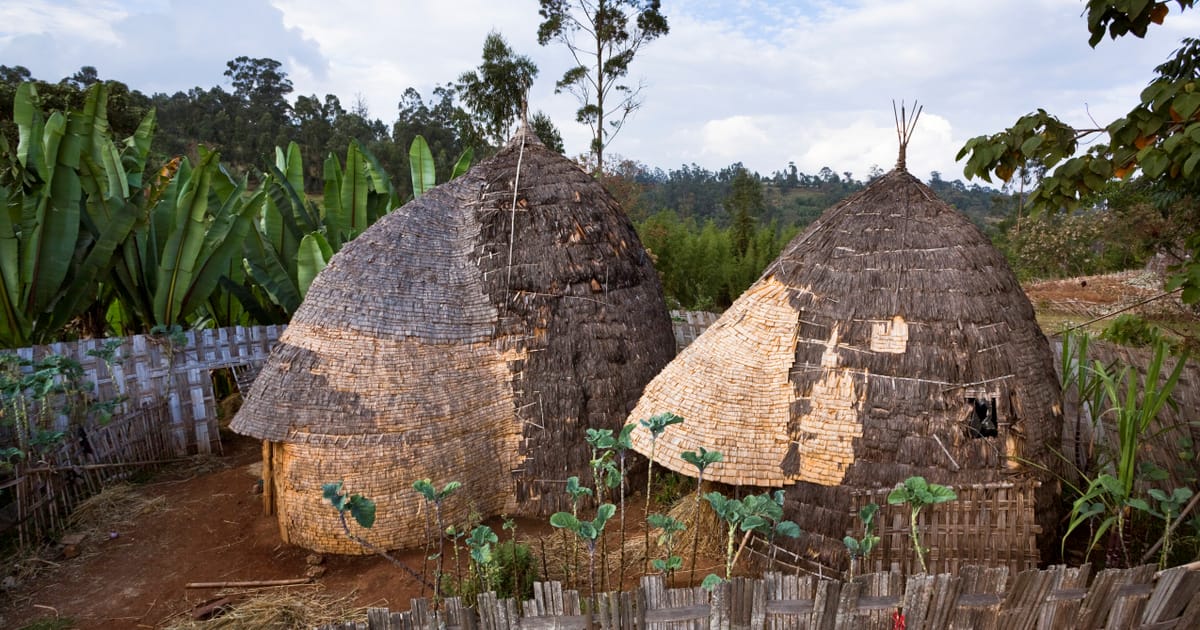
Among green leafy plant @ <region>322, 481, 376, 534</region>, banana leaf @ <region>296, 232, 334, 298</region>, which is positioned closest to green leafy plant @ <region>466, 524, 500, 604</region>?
green leafy plant @ <region>322, 481, 376, 534</region>

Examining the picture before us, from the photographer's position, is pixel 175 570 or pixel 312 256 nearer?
pixel 175 570

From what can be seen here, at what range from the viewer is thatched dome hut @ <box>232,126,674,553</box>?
18.5ft

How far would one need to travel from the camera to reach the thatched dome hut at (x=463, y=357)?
18.5ft

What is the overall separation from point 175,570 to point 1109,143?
7.03 metres

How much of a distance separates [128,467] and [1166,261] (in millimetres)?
19261

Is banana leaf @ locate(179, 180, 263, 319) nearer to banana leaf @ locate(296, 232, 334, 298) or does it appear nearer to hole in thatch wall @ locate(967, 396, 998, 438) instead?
banana leaf @ locate(296, 232, 334, 298)

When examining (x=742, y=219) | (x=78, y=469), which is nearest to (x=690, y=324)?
(x=78, y=469)

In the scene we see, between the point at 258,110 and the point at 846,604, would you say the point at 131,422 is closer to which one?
the point at 846,604

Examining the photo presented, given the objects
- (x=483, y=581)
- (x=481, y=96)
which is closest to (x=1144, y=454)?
(x=483, y=581)

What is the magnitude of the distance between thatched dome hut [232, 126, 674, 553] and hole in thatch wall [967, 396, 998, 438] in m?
2.89

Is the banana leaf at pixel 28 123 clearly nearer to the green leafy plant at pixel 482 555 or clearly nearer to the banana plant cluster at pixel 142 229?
the banana plant cluster at pixel 142 229

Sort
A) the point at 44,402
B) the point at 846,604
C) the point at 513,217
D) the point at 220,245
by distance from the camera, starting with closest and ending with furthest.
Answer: the point at 846,604, the point at 513,217, the point at 44,402, the point at 220,245

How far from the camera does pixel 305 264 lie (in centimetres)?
849

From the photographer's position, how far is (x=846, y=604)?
3248mm
